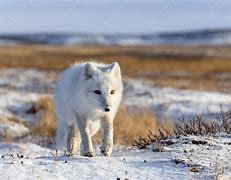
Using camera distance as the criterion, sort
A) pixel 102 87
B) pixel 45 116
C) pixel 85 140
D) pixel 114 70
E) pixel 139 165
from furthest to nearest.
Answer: pixel 45 116 → pixel 114 70 → pixel 85 140 → pixel 102 87 → pixel 139 165

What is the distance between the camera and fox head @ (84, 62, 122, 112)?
667 cm

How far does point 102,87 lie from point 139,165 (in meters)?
1.35

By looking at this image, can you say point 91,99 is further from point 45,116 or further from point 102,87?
point 45,116

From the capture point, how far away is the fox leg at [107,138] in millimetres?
6855

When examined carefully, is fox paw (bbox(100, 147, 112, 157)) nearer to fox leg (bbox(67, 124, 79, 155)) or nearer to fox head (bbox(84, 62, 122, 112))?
fox head (bbox(84, 62, 122, 112))

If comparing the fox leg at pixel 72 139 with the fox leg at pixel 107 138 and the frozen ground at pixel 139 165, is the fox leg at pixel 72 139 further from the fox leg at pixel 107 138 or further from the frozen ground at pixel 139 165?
the frozen ground at pixel 139 165

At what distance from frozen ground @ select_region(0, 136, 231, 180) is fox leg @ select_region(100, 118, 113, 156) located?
49cm

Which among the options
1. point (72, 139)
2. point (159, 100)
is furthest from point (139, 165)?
point (159, 100)

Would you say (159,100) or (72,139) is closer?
(72,139)

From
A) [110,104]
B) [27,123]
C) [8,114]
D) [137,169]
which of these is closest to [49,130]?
[27,123]

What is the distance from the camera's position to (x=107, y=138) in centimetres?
700

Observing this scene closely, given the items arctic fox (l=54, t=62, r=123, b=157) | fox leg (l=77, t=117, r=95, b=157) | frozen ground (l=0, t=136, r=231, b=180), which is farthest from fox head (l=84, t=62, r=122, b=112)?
frozen ground (l=0, t=136, r=231, b=180)

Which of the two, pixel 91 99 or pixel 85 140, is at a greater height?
pixel 91 99

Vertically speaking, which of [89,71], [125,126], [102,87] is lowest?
[125,126]
